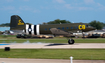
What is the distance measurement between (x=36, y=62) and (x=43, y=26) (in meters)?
18.8

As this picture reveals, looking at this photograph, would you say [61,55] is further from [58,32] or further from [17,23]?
[17,23]

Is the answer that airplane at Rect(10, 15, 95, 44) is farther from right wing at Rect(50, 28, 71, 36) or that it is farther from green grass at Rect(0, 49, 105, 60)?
green grass at Rect(0, 49, 105, 60)

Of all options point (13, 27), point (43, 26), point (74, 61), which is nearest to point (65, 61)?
point (74, 61)

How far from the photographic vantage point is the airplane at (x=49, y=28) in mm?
27609

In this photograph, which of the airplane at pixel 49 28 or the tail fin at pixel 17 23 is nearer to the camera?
the airplane at pixel 49 28

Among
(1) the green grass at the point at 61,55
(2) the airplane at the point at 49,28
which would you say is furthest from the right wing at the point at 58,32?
(1) the green grass at the point at 61,55

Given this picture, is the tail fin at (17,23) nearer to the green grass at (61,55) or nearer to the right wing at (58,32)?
the right wing at (58,32)

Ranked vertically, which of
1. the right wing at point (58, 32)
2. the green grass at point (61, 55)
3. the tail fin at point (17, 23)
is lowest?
the green grass at point (61, 55)

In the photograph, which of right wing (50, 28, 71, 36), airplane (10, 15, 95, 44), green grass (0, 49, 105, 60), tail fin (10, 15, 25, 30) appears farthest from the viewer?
tail fin (10, 15, 25, 30)

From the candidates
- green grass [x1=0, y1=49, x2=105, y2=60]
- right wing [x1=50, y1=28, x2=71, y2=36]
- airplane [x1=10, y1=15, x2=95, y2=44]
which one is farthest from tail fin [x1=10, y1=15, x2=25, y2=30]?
green grass [x1=0, y1=49, x2=105, y2=60]

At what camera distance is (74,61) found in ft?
43.9

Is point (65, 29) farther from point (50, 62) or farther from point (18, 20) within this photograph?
point (50, 62)

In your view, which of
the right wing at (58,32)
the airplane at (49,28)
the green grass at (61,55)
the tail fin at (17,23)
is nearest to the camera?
the green grass at (61,55)

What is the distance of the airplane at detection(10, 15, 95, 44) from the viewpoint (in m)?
27.6
